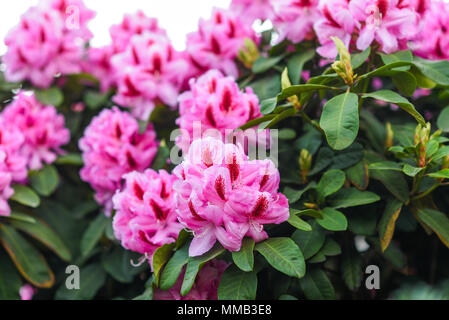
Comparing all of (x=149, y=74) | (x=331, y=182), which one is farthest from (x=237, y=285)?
(x=149, y=74)

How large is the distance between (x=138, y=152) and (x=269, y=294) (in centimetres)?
55

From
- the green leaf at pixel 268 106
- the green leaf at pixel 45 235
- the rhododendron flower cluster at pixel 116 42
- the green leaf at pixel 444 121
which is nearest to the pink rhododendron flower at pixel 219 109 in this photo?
the green leaf at pixel 268 106

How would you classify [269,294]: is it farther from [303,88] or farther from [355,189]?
[303,88]

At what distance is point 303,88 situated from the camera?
1050 mm

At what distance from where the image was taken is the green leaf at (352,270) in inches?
44.9

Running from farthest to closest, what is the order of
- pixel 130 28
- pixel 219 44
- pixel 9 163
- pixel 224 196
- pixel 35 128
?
pixel 130 28, pixel 35 128, pixel 219 44, pixel 9 163, pixel 224 196

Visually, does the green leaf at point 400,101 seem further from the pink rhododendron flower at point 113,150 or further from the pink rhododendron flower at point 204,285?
the pink rhododendron flower at point 113,150

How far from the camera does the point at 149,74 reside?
1.52 meters

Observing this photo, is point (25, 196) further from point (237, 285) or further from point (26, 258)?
point (237, 285)

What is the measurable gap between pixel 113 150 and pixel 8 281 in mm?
455

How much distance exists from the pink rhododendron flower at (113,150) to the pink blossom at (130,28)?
17.9 inches

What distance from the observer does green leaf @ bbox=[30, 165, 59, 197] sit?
1.53 metres

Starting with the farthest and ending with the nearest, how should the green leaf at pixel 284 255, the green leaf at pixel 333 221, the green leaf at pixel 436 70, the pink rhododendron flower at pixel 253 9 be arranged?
the pink rhododendron flower at pixel 253 9 < the green leaf at pixel 436 70 < the green leaf at pixel 333 221 < the green leaf at pixel 284 255
